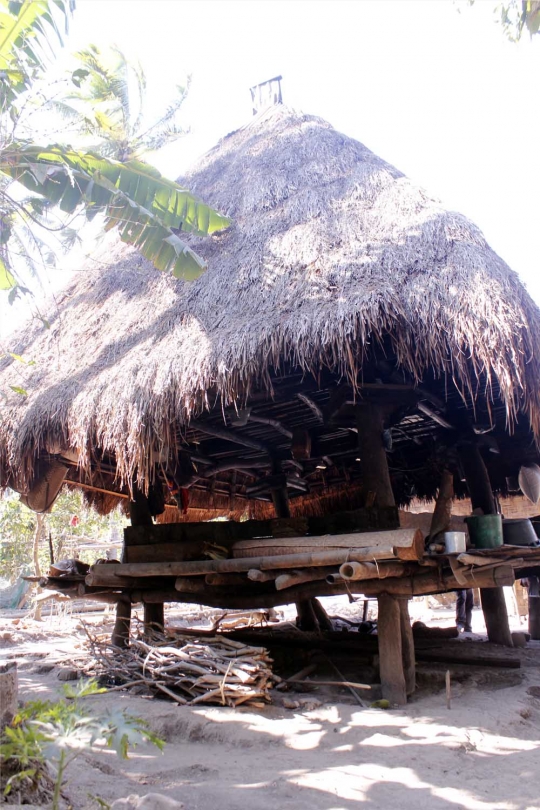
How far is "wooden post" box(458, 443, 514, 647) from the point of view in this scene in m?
6.25

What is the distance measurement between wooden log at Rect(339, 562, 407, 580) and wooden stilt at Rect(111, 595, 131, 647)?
2811mm

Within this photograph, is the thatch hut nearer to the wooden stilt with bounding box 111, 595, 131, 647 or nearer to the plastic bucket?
the plastic bucket

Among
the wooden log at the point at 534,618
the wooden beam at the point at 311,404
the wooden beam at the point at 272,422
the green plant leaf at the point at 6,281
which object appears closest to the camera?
the green plant leaf at the point at 6,281

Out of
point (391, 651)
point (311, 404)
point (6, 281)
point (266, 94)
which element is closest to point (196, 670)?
point (391, 651)

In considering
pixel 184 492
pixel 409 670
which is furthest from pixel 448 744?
pixel 184 492

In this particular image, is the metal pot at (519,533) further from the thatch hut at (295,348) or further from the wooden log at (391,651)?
the wooden log at (391,651)

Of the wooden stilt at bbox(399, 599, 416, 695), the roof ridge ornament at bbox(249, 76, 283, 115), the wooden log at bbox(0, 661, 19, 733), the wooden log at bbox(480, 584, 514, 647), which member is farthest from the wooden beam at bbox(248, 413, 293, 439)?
the roof ridge ornament at bbox(249, 76, 283, 115)

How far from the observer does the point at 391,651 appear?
4336 mm

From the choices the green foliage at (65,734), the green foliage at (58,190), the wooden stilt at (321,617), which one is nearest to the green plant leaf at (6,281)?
the green foliage at (58,190)

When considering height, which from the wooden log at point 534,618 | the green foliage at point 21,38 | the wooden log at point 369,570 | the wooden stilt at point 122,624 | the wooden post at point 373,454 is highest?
the green foliage at point 21,38

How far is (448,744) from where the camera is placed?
329 centimetres

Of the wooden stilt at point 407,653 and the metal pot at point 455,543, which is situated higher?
the metal pot at point 455,543

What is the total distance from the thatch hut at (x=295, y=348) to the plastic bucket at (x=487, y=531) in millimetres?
737

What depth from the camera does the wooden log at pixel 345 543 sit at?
4.04m
